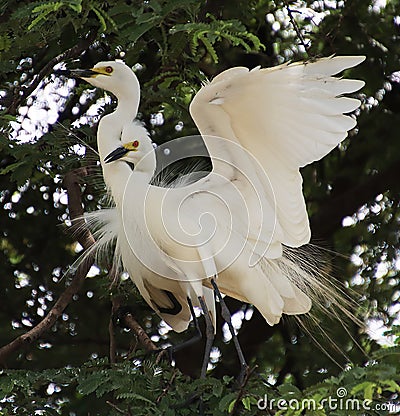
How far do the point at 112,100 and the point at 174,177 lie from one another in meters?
0.48

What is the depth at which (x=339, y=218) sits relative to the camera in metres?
4.17

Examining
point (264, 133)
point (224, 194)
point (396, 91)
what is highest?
point (264, 133)

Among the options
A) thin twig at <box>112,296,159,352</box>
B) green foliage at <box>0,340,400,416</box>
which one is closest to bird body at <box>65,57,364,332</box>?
thin twig at <box>112,296,159,352</box>

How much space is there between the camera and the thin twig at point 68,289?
3105 millimetres

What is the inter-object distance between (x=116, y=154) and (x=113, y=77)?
0.34 meters

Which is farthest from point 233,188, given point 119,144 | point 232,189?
point 119,144

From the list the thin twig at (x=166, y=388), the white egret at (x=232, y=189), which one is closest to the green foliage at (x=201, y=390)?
the thin twig at (x=166, y=388)

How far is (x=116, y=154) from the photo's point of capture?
10.3 ft

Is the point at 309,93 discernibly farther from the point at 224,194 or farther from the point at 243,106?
the point at 224,194

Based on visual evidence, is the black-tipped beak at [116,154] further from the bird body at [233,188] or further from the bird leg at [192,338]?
the bird leg at [192,338]

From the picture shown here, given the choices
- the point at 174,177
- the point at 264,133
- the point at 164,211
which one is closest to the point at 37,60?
the point at 174,177

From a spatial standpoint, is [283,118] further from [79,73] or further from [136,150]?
[79,73]

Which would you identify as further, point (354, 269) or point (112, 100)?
point (354, 269)

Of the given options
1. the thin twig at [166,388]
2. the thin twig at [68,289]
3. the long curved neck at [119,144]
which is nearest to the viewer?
the thin twig at [166,388]
